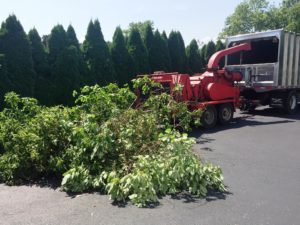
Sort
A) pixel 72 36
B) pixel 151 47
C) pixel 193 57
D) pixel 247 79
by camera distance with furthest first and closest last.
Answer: pixel 193 57
pixel 151 47
pixel 72 36
pixel 247 79

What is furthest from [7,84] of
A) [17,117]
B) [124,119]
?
[124,119]

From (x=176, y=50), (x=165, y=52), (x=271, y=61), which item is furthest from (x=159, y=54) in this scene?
(x=271, y=61)

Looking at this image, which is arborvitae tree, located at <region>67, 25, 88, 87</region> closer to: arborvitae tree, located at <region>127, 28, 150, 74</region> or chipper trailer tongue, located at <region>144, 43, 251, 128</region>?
arborvitae tree, located at <region>127, 28, 150, 74</region>

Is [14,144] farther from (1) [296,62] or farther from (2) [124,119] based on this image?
(1) [296,62]

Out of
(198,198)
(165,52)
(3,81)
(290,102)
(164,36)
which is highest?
(164,36)

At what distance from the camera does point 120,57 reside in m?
16.0

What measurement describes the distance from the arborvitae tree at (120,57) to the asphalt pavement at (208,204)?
9338mm

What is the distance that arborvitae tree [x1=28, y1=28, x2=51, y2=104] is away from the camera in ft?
41.5

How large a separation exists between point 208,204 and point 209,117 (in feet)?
21.3

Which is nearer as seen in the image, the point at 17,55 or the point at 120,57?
the point at 17,55

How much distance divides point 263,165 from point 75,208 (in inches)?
152

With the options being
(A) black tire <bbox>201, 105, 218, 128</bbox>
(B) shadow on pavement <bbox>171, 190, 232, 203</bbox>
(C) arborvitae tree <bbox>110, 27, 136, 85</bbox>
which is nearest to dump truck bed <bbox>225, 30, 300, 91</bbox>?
(A) black tire <bbox>201, 105, 218, 128</bbox>

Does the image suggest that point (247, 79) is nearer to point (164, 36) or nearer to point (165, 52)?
point (165, 52)

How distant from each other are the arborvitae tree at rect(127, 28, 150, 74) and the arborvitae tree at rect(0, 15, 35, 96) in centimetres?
578
